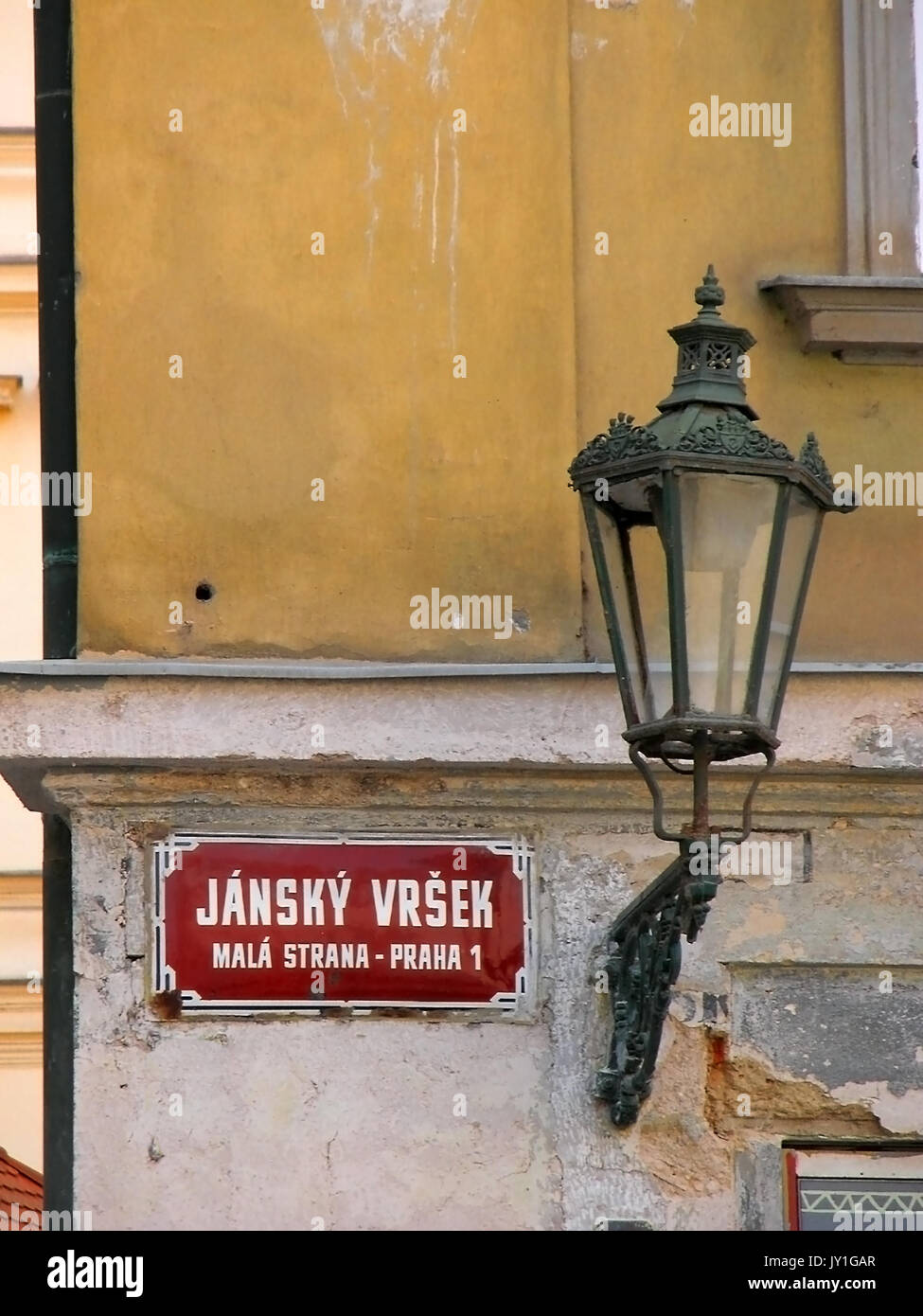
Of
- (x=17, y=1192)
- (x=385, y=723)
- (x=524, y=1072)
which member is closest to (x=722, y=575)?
(x=385, y=723)

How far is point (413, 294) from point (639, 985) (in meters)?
1.62

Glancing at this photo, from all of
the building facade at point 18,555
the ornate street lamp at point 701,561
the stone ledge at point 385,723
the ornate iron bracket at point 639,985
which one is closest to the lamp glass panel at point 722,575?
the ornate street lamp at point 701,561

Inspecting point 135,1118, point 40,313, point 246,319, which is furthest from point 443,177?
point 135,1118

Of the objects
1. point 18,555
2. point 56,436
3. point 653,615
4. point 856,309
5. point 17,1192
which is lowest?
point 17,1192

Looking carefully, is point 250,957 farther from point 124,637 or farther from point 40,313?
point 40,313

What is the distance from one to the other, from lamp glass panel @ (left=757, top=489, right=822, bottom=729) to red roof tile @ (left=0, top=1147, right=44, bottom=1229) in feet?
10.3

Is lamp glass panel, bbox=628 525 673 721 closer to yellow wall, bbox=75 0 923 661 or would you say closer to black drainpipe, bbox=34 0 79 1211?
yellow wall, bbox=75 0 923 661

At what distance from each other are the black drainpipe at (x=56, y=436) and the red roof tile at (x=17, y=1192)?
165cm

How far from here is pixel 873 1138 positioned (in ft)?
19.4

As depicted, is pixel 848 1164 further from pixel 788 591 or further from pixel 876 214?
pixel 876 214

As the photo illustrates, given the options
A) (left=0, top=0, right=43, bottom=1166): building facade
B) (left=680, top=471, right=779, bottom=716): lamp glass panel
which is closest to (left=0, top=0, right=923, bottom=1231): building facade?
(left=680, top=471, right=779, bottom=716): lamp glass panel

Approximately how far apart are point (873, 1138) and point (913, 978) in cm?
35

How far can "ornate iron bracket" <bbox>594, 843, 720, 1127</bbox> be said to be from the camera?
5660mm

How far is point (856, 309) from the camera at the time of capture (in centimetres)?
614
